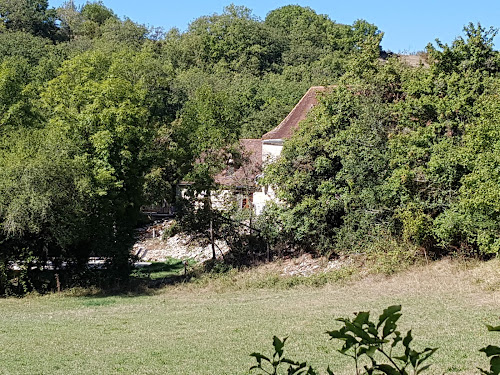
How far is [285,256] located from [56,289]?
10302 mm

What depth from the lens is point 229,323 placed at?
1739 centimetres

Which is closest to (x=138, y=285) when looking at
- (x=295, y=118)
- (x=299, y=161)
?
(x=299, y=161)

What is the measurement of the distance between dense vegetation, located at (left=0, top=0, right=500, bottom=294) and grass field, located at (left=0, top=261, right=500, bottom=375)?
7.48 feet

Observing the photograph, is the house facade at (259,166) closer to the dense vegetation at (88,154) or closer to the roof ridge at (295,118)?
the roof ridge at (295,118)

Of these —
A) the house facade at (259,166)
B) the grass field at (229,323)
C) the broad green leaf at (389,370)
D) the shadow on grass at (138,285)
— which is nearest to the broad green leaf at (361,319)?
the broad green leaf at (389,370)

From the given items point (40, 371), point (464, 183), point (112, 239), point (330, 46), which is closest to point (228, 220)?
point (112, 239)

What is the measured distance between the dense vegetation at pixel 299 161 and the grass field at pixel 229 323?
7.48ft

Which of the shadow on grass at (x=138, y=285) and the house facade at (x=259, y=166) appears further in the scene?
the house facade at (x=259, y=166)

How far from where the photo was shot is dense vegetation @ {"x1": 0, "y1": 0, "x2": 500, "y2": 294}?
24.0 m

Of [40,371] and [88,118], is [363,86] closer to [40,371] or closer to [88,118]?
[88,118]

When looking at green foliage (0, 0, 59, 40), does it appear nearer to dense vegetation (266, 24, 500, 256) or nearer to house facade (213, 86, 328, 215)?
house facade (213, 86, 328, 215)

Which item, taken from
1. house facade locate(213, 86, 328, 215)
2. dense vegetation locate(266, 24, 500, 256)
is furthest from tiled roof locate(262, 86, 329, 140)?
dense vegetation locate(266, 24, 500, 256)

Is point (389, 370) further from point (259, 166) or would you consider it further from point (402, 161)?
point (259, 166)

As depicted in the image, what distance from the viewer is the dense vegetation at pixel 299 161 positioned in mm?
24047
